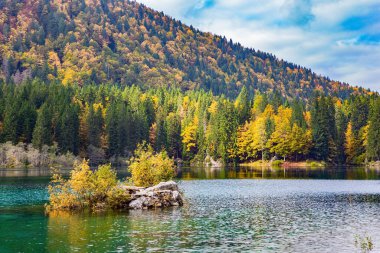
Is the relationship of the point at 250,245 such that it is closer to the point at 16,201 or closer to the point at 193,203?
the point at 193,203

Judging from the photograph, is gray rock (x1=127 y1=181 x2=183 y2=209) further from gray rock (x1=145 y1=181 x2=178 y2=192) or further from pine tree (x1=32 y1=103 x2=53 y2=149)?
pine tree (x1=32 y1=103 x2=53 y2=149)

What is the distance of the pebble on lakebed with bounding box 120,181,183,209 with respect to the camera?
193ft

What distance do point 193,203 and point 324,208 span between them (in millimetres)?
16905

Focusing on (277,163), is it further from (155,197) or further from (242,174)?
(155,197)

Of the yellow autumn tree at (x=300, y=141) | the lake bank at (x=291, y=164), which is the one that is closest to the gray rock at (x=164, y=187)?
the lake bank at (x=291, y=164)

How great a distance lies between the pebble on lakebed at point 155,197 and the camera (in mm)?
58750

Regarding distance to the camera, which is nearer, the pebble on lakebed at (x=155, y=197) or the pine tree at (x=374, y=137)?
the pebble on lakebed at (x=155, y=197)

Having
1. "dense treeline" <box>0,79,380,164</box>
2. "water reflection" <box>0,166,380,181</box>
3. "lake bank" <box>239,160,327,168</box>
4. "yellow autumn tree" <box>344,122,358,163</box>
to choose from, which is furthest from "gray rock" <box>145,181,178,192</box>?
"yellow autumn tree" <box>344,122,358,163</box>

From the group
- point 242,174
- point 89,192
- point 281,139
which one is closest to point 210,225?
point 89,192

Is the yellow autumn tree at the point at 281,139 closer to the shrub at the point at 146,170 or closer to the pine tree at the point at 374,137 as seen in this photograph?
the pine tree at the point at 374,137

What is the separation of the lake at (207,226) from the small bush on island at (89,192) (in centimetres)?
321

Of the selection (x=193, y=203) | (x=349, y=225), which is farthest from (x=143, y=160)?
(x=349, y=225)

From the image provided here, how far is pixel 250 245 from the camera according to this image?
36969mm

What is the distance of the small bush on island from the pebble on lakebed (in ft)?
4.71
